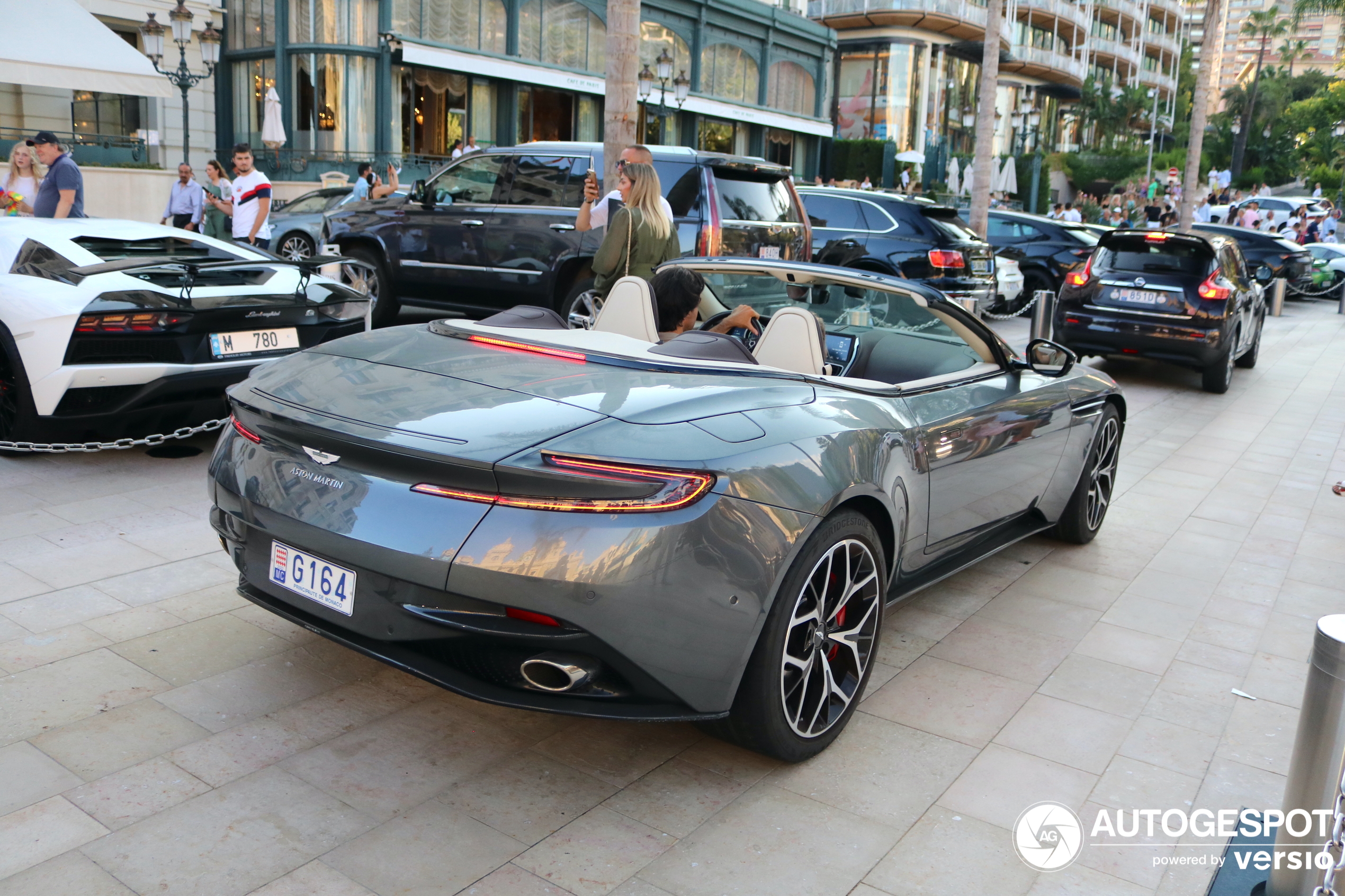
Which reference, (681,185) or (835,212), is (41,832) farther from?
(835,212)

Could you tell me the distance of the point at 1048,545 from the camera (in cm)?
584

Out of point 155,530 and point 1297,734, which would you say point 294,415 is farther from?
point 1297,734

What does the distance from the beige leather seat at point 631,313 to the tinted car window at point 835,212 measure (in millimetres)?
10389

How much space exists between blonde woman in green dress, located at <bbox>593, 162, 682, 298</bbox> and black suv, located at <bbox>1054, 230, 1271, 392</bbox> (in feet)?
→ 20.1

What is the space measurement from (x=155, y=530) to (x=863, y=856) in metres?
3.66

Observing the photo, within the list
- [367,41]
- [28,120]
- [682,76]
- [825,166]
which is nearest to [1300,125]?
[825,166]

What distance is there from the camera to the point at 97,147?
21078 millimetres

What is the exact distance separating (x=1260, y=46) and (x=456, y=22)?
82120 mm

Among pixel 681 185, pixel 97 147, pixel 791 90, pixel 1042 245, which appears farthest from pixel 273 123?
pixel 791 90

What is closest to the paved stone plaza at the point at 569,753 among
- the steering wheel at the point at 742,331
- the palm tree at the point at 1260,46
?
the steering wheel at the point at 742,331

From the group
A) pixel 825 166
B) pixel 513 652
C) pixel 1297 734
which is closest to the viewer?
pixel 1297 734

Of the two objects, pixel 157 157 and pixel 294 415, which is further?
pixel 157 157

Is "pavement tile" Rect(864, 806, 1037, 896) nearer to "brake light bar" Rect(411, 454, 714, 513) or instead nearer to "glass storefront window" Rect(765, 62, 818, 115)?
"brake light bar" Rect(411, 454, 714, 513)

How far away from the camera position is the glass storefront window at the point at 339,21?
25.4 metres
